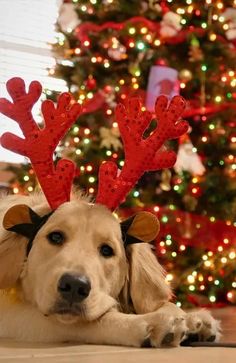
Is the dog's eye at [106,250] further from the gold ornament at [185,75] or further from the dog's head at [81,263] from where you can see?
the gold ornament at [185,75]

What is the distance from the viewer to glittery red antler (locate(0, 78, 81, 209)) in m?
1.49

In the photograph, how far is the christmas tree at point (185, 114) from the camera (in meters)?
2.95

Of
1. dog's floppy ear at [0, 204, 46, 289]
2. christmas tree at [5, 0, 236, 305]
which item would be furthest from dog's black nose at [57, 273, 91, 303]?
christmas tree at [5, 0, 236, 305]

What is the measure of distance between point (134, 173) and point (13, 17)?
11.5 feet

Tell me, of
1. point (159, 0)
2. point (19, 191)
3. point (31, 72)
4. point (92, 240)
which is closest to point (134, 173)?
point (92, 240)

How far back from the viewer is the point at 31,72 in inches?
184

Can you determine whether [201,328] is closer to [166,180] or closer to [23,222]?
[23,222]

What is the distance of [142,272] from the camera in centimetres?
155

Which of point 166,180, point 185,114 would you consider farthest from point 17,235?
point 185,114

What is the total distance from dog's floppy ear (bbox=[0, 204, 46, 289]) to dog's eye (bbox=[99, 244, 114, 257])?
0.18m

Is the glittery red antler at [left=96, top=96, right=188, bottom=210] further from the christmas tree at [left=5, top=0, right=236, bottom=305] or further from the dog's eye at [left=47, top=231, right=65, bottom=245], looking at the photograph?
the christmas tree at [left=5, top=0, right=236, bottom=305]

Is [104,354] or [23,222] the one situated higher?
[23,222]

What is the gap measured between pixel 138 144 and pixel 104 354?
0.56 m

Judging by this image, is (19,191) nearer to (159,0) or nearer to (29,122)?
(159,0)
